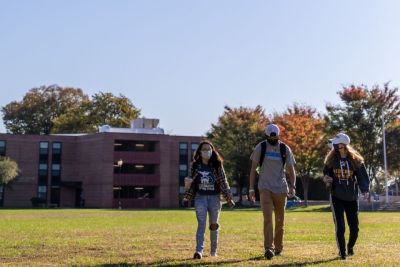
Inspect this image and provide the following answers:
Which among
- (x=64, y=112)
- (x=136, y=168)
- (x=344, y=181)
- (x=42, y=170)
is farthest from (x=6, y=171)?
(x=344, y=181)

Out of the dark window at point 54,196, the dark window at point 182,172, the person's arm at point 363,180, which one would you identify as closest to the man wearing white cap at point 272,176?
the person's arm at point 363,180

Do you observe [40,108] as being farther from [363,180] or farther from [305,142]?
[363,180]

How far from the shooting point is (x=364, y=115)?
49.3m

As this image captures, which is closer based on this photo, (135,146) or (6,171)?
(6,171)

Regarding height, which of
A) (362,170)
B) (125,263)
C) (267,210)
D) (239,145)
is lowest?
(125,263)

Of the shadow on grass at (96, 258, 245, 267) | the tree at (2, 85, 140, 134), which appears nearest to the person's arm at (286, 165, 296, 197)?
the shadow on grass at (96, 258, 245, 267)

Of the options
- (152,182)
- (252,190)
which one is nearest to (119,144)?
(152,182)

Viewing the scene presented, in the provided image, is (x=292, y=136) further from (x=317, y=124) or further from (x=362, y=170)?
(x=362, y=170)

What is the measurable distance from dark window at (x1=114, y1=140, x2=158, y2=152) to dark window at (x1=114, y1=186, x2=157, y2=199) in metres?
4.57

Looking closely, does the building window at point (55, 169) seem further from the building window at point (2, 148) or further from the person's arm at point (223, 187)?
the person's arm at point (223, 187)

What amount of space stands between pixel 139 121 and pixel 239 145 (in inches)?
818

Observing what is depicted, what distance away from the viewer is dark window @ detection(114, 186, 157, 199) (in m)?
68.7

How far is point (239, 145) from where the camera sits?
58156mm

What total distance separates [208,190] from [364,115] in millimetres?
42530
